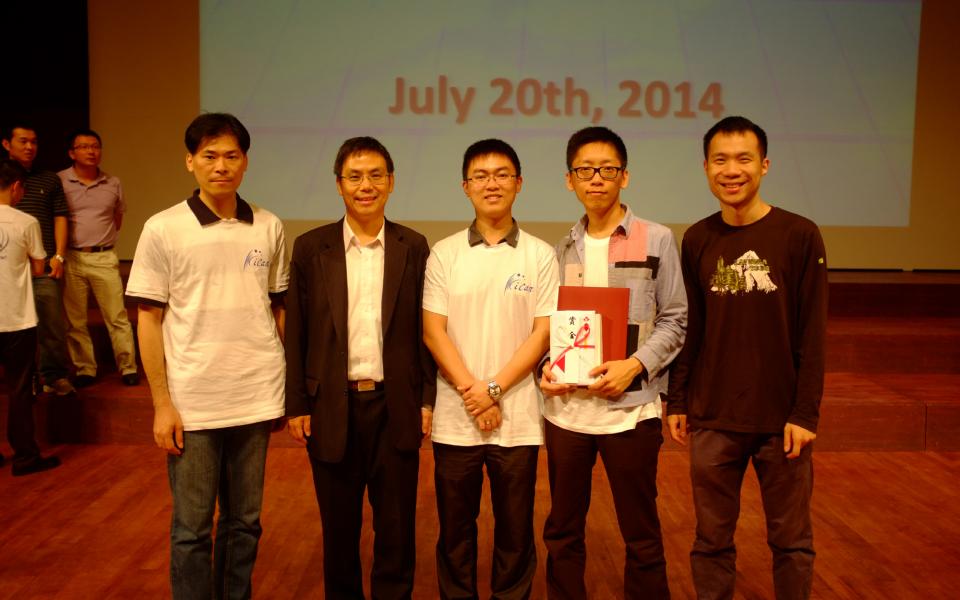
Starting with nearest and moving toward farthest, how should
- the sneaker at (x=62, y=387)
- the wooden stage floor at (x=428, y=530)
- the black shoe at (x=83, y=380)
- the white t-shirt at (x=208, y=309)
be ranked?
the white t-shirt at (x=208, y=309) → the wooden stage floor at (x=428, y=530) → the sneaker at (x=62, y=387) → the black shoe at (x=83, y=380)

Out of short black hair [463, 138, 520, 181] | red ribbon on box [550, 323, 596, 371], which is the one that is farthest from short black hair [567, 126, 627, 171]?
red ribbon on box [550, 323, 596, 371]

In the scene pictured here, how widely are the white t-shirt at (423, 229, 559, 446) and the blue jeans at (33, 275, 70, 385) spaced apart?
9.33 feet

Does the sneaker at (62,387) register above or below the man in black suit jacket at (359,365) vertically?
below

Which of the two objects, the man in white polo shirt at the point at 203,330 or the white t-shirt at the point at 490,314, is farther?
the white t-shirt at the point at 490,314

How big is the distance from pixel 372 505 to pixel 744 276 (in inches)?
46.0

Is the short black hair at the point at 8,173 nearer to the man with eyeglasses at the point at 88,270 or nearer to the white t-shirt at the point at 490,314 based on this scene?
Result: the man with eyeglasses at the point at 88,270

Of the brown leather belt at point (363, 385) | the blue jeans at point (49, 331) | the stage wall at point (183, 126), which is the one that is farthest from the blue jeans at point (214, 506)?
the stage wall at point (183, 126)

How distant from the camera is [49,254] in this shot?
4117 mm

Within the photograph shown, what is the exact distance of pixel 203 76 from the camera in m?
5.70

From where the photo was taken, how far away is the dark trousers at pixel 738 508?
74.7 inches

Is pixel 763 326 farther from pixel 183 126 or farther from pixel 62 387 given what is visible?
pixel 183 126

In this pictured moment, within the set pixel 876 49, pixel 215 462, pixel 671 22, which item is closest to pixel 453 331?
pixel 215 462

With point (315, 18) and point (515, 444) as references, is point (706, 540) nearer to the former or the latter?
point (515, 444)

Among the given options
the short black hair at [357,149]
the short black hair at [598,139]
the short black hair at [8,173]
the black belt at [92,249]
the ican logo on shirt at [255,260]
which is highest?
the short black hair at [8,173]
